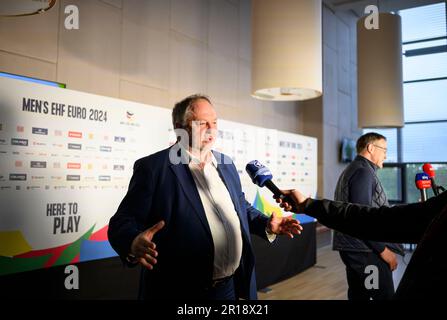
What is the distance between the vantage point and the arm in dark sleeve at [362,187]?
107 inches

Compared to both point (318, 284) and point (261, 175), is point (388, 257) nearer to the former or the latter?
point (261, 175)

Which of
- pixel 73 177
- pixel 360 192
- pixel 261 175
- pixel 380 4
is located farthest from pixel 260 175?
pixel 380 4

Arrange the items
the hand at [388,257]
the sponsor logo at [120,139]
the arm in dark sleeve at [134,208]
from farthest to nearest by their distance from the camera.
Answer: the sponsor logo at [120,139]
the hand at [388,257]
the arm in dark sleeve at [134,208]

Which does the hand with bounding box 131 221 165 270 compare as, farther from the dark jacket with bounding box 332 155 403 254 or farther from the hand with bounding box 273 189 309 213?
the dark jacket with bounding box 332 155 403 254

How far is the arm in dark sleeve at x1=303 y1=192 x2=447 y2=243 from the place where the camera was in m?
1.26

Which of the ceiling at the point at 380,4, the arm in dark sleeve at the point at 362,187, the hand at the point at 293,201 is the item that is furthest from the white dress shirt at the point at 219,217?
the ceiling at the point at 380,4

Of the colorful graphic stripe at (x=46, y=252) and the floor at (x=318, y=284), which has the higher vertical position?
the colorful graphic stripe at (x=46, y=252)

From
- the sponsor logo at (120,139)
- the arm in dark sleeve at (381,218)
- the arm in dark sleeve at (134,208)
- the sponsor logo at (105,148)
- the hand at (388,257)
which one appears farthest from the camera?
the sponsor logo at (120,139)

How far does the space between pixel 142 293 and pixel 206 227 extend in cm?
42

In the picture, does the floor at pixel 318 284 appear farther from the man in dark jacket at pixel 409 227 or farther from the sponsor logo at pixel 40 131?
the man in dark jacket at pixel 409 227

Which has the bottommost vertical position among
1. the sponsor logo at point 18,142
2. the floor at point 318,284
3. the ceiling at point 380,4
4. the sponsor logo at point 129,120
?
the floor at point 318,284

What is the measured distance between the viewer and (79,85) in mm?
3279

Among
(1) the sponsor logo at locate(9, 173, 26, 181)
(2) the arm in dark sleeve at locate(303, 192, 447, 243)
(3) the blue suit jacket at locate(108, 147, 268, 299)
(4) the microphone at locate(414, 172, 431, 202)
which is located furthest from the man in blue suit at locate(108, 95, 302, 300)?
(4) the microphone at locate(414, 172, 431, 202)

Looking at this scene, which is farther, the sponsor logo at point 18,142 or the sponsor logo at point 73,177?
the sponsor logo at point 73,177
